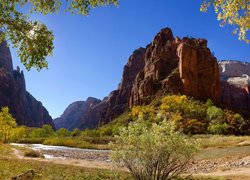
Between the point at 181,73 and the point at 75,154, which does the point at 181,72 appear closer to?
the point at 181,73

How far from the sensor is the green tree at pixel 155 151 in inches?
568

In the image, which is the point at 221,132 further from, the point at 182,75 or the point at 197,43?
the point at 197,43

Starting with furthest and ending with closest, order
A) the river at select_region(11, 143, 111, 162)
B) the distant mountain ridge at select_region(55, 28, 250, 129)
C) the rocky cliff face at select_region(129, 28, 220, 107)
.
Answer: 1. the rocky cliff face at select_region(129, 28, 220, 107)
2. the distant mountain ridge at select_region(55, 28, 250, 129)
3. the river at select_region(11, 143, 111, 162)

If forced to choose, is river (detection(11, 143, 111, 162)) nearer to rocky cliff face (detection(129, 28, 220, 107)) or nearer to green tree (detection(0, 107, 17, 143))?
green tree (detection(0, 107, 17, 143))

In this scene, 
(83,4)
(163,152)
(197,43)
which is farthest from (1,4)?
(197,43)

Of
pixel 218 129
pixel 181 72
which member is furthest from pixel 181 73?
pixel 218 129

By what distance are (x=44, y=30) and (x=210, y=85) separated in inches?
5804

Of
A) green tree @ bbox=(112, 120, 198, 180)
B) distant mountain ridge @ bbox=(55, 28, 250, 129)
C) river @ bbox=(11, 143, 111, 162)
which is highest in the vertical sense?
distant mountain ridge @ bbox=(55, 28, 250, 129)

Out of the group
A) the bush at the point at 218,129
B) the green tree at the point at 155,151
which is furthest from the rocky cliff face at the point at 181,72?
the green tree at the point at 155,151

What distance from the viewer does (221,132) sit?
89500mm

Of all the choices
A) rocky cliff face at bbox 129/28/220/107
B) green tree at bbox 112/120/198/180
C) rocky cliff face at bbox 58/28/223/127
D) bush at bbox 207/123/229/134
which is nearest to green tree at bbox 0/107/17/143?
green tree at bbox 112/120/198/180

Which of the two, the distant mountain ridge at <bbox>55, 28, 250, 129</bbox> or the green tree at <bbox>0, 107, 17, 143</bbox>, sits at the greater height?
the distant mountain ridge at <bbox>55, 28, 250, 129</bbox>

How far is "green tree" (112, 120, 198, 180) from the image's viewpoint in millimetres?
14422

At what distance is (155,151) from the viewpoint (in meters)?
14.5
